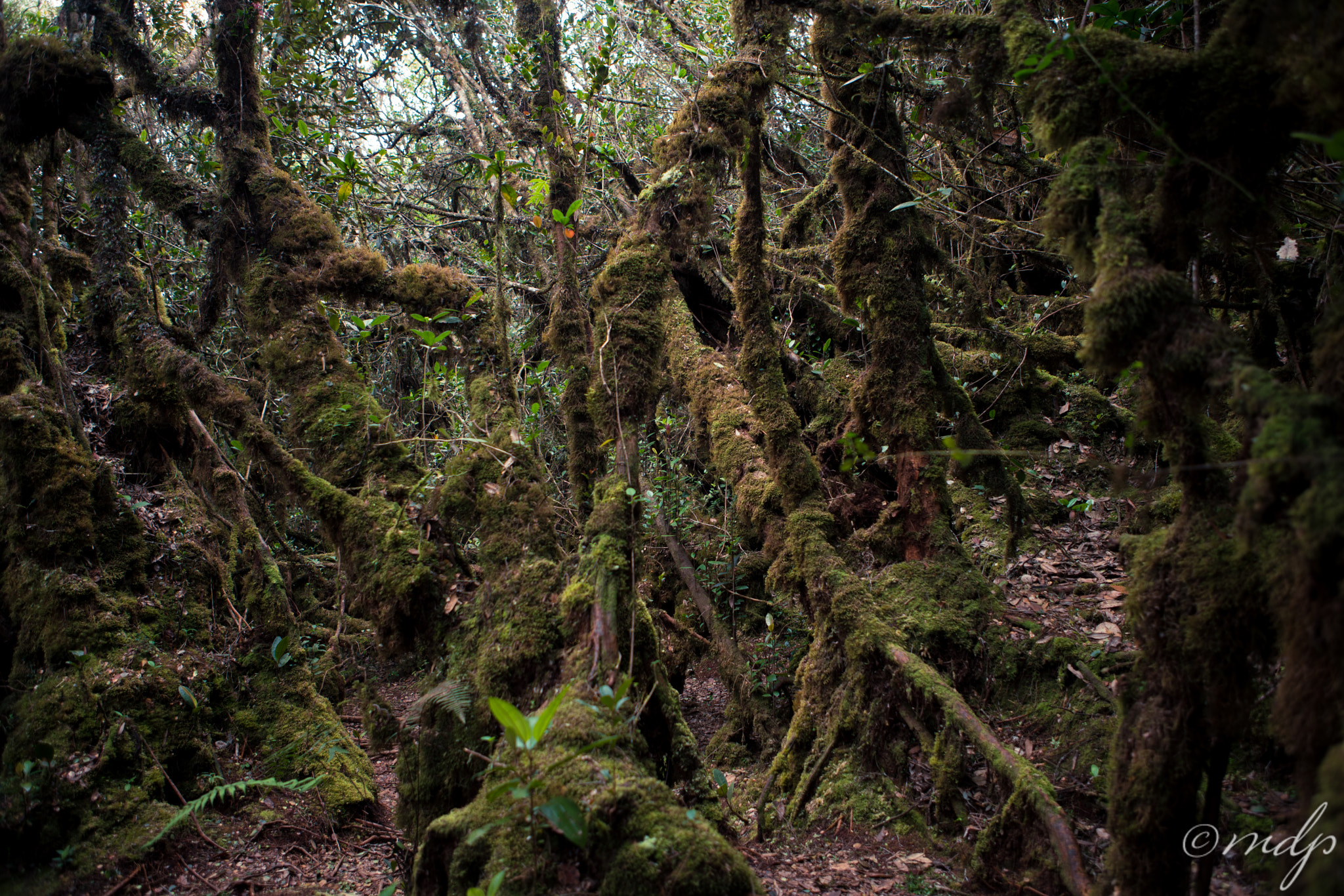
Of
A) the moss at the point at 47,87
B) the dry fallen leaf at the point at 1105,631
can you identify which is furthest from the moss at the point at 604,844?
the moss at the point at 47,87

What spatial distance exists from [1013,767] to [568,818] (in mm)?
2320

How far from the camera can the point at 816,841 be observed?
13.4 ft

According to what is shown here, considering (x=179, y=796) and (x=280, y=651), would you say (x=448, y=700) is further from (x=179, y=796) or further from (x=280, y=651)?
(x=280, y=651)

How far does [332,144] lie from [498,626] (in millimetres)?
7321

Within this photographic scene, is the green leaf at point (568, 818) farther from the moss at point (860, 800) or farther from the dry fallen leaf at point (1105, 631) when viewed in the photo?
the dry fallen leaf at point (1105, 631)

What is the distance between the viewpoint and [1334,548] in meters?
1.50

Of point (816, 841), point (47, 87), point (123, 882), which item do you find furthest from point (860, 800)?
point (47, 87)

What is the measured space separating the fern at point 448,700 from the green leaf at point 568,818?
1.15 m

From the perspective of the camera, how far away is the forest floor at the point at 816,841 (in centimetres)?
354

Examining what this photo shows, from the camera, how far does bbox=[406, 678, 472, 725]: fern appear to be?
10.6 ft

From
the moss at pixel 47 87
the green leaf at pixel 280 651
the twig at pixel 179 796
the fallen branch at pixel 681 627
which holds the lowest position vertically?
the twig at pixel 179 796

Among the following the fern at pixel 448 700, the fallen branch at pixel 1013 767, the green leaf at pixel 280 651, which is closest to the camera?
the fallen branch at pixel 1013 767

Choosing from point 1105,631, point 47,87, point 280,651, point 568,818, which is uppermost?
point 47,87

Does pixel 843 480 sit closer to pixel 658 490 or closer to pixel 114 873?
pixel 658 490
